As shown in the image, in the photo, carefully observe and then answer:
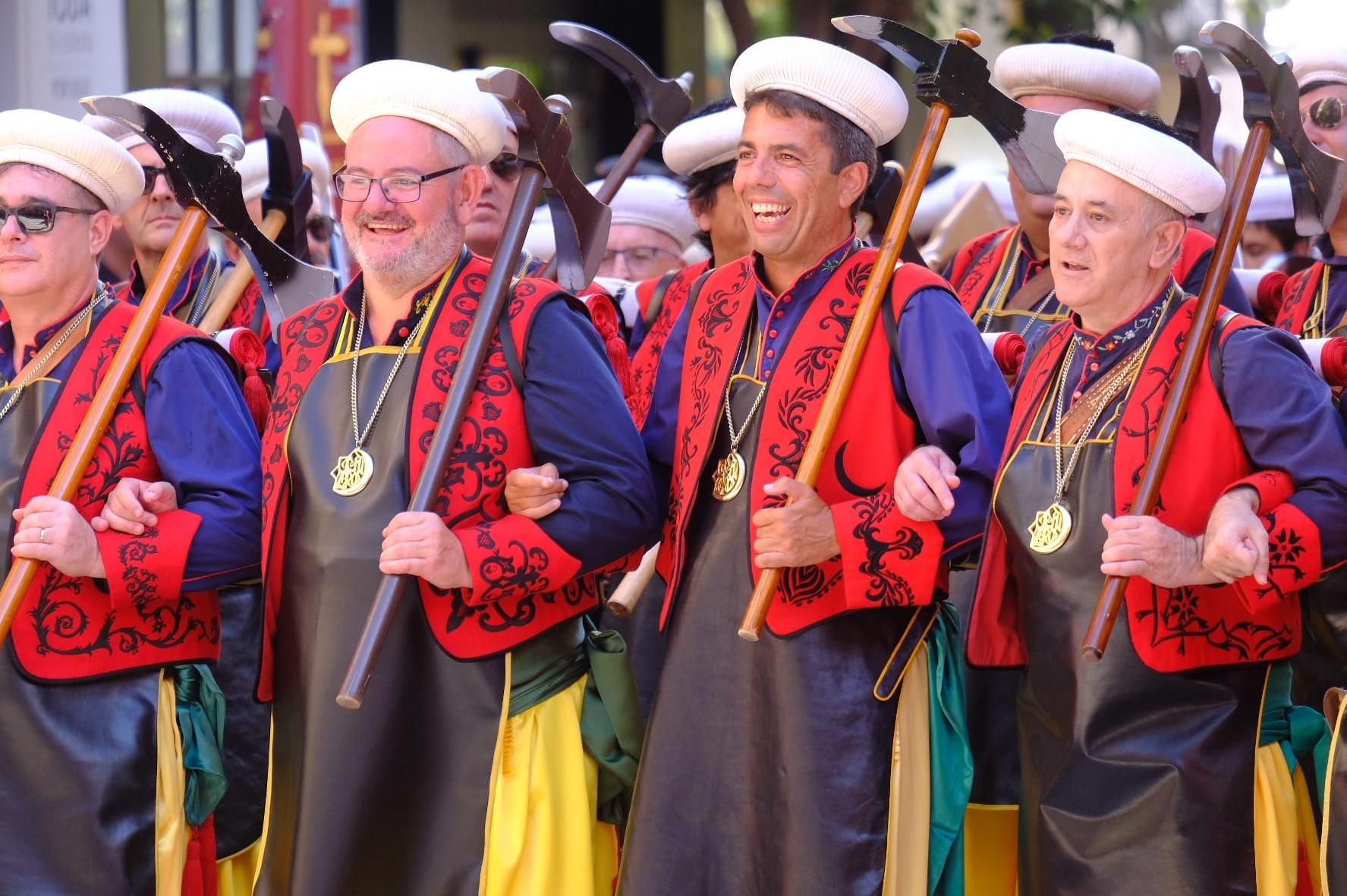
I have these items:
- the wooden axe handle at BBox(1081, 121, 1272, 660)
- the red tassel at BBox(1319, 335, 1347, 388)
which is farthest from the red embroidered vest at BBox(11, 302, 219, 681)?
the red tassel at BBox(1319, 335, 1347, 388)

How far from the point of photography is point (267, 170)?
5742 millimetres

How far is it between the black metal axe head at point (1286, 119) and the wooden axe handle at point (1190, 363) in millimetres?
43

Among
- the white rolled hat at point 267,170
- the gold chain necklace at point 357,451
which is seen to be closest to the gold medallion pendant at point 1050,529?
the gold chain necklace at point 357,451

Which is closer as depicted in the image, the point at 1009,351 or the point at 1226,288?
the point at 1226,288

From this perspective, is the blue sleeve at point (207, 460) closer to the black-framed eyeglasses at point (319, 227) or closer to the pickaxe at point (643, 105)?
the pickaxe at point (643, 105)

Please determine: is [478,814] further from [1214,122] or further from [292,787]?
[1214,122]

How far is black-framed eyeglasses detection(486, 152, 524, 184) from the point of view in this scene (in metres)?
5.27

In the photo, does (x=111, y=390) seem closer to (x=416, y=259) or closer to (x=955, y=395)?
(x=416, y=259)

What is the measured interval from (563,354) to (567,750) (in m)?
0.85

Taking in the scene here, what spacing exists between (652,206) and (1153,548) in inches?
128

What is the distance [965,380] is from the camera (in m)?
3.77

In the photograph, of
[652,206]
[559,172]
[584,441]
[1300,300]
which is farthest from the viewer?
[652,206]

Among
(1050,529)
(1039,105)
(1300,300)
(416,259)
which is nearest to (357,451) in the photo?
(416,259)

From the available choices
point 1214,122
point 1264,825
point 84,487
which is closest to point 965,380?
point 1264,825
